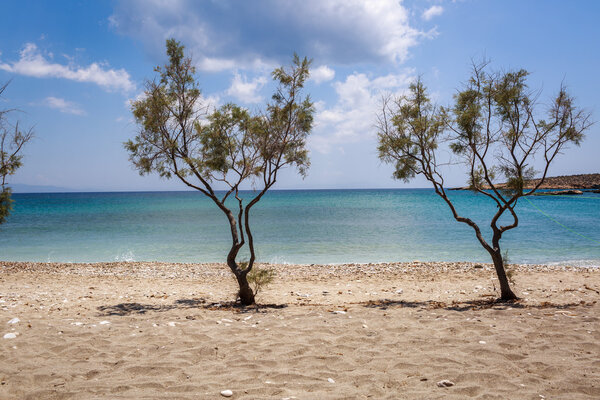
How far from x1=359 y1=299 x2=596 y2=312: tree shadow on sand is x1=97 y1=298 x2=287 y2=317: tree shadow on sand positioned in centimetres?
269

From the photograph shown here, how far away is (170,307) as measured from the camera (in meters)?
10.0

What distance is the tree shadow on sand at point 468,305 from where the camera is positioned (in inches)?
367

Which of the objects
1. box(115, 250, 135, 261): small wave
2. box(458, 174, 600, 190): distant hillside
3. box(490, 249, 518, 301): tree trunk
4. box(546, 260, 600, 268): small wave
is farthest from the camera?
box(458, 174, 600, 190): distant hillside

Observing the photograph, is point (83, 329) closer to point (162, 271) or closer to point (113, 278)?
point (113, 278)

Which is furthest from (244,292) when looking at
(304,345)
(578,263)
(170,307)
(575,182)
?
(575,182)

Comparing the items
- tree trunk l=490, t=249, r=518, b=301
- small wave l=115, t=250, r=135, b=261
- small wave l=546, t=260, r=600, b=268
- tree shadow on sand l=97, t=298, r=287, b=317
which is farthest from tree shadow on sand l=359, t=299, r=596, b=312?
small wave l=115, t=250, r=135, b=261

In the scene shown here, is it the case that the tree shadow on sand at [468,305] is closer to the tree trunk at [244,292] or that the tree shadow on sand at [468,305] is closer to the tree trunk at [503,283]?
the tree trunk at [503,283]

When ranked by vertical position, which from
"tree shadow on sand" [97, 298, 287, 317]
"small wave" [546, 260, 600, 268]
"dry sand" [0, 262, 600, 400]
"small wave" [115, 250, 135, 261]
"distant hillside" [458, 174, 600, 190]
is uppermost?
Result: "distant hillside" [458, 174, 600, 190]

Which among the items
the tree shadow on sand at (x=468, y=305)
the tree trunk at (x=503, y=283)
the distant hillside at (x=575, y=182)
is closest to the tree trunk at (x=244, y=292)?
Result: the tree shadow on sand at (x=468, y=305)

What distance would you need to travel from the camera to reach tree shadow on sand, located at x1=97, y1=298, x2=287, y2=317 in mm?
9398

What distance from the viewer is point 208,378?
17.0ft

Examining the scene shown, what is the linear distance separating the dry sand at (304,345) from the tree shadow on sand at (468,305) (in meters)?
0.04

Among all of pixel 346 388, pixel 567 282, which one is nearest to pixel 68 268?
pixel 346 388

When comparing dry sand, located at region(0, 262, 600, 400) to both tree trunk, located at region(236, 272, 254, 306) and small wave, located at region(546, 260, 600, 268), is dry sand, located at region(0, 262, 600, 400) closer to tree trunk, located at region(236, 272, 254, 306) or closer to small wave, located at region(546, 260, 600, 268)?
tree trunk, located at region(236, 272, 254, 306)
